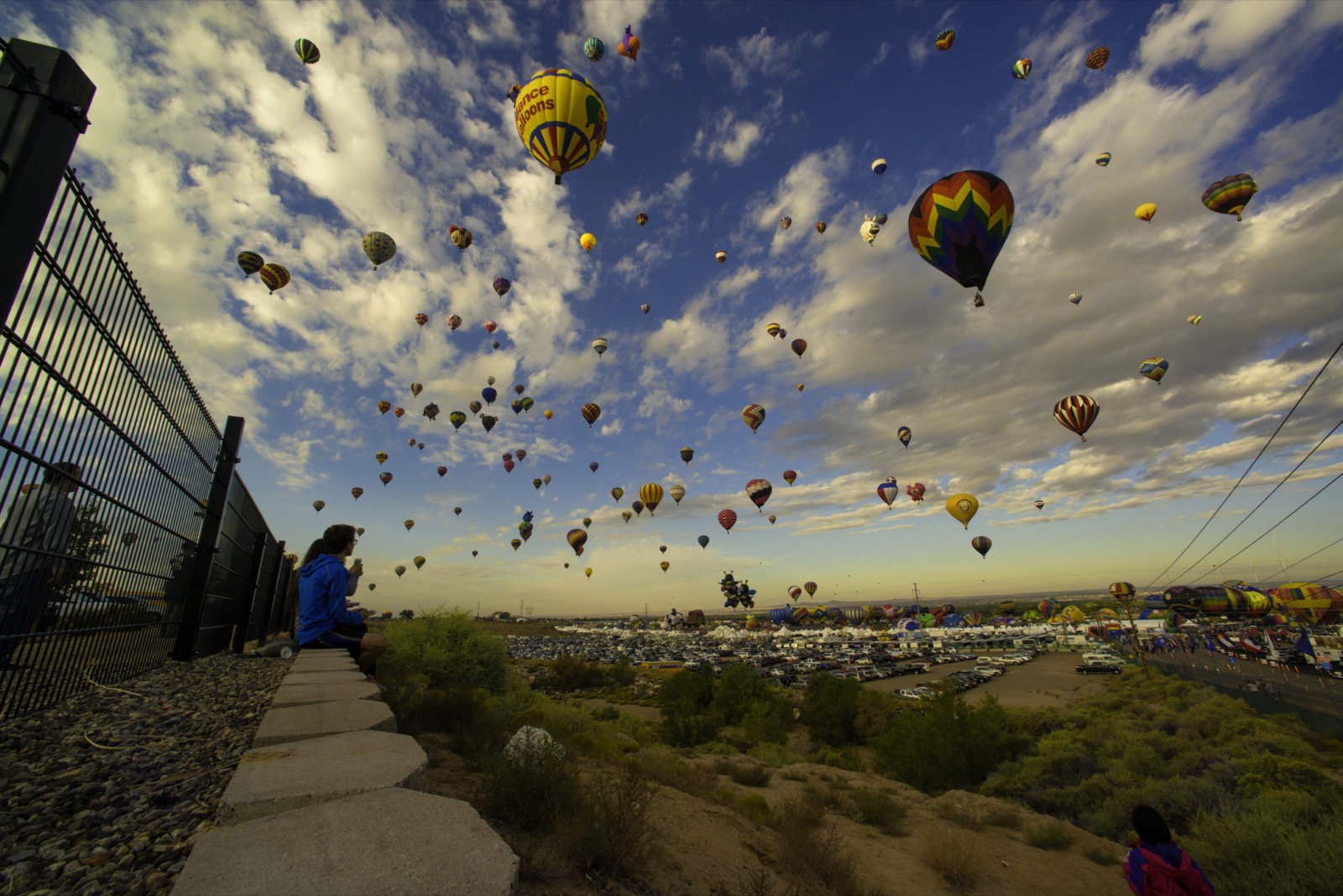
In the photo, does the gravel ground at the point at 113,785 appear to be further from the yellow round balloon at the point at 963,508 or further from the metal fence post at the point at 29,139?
the yellow round balloon at the point at 963,508

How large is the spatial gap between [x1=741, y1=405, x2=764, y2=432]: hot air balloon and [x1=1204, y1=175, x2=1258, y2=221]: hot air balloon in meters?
27.0

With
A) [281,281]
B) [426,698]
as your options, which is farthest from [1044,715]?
[281,281]

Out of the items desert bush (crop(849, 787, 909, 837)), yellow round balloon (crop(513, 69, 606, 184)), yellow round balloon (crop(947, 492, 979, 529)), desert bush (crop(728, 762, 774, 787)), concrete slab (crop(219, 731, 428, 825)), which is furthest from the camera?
yellow round balloon (crop(947, 492, 979, 529))

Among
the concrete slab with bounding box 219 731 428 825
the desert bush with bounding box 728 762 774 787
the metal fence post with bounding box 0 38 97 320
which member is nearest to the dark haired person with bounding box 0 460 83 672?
the metal fence post with bounding box 0 38 97 320

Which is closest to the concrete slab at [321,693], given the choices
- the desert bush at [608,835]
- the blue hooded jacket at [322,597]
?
the blue hooded jacket at [322,597]

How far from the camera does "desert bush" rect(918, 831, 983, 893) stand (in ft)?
35.5

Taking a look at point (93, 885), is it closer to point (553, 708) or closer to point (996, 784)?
point (553, 708)

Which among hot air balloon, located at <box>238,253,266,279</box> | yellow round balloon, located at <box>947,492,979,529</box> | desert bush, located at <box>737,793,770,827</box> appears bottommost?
desert bush, located at <box>737,793,770,827</box>

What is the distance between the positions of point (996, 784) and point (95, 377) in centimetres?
2604

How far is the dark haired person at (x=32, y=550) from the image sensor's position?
3.86m

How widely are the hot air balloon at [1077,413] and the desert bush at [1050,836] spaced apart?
75.1 feet

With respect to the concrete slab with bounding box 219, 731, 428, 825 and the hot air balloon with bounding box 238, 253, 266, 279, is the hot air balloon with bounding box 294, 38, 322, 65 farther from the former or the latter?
the concrete slab with bounding box 219, 731, 428, 825

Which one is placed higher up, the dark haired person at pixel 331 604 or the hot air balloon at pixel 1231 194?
the hot air balloon at pixel 1231 194

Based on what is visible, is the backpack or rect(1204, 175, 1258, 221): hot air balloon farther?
rect(1204, 175, 1258, 221): hot air balloon
